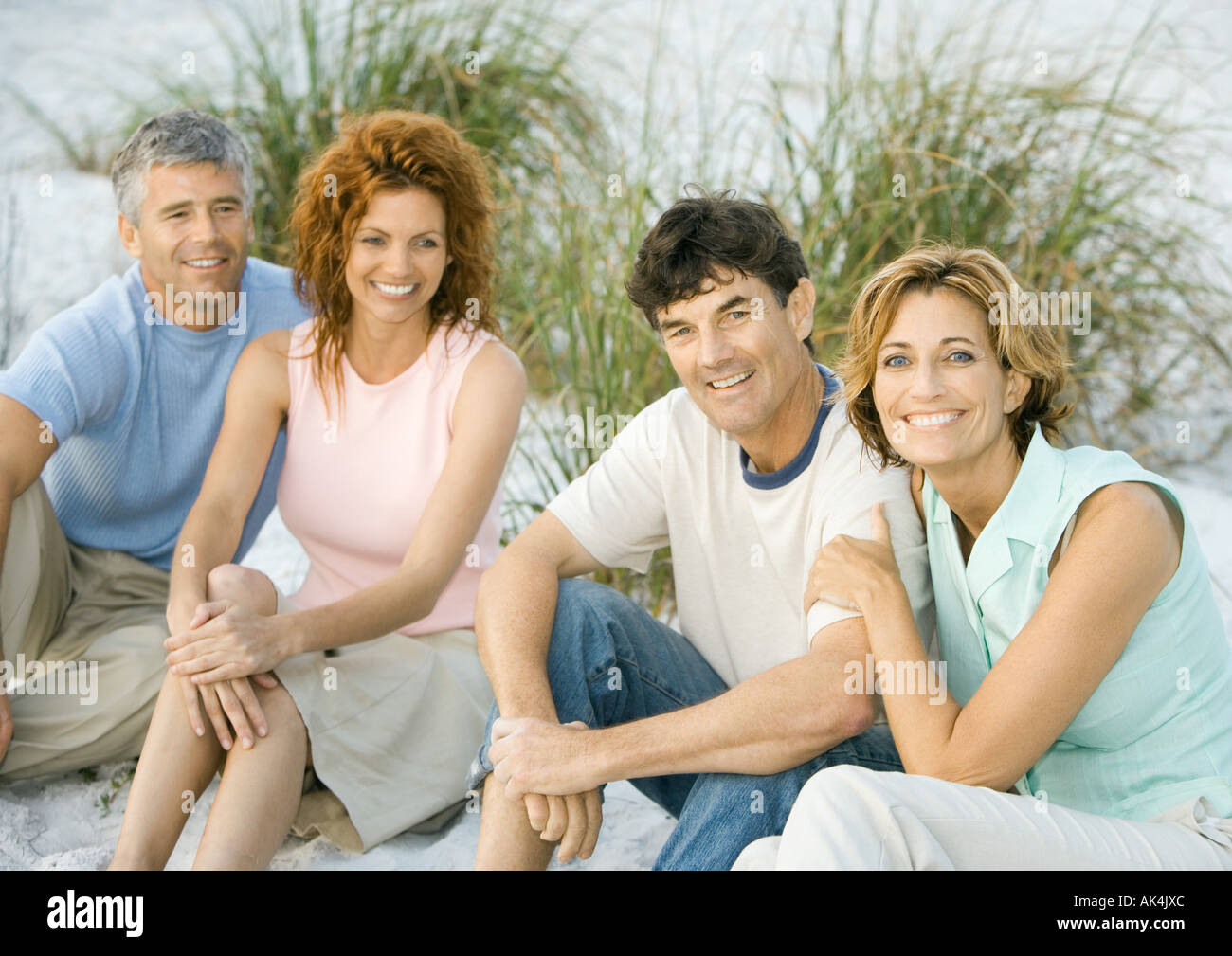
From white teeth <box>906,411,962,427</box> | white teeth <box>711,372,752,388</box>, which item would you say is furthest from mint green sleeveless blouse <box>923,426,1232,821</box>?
A: white teeth <box>711,372,752,388</box>

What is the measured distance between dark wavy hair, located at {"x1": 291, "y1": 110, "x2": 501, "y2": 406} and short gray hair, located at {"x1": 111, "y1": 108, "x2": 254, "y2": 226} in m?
0.17

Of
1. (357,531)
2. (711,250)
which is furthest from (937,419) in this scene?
(357,531)

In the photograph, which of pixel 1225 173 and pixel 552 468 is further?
pixel 1225 173

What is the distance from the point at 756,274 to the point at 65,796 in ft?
5.29

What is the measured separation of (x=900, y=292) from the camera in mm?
1756

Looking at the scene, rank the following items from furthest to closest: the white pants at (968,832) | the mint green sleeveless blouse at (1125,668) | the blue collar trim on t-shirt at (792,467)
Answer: the blue collar trim on t-shirt at (792,467) → the mint green sleeveless blouse at (1125,668) → the white pants at (968,832)

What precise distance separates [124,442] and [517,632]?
1053 mm


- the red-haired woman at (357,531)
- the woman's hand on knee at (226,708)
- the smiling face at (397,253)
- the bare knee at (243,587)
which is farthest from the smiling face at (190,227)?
the woman's hand on knee at (226,708)

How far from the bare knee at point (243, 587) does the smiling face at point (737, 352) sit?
0.81 m

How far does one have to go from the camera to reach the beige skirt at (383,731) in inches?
83.7

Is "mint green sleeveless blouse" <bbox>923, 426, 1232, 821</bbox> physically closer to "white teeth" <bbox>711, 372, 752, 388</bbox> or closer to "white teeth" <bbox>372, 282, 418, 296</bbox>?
"white teeth" <bbox>711, 372, 752, 388</bbox>

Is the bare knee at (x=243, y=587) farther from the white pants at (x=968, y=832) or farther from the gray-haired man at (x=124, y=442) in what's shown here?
the white pants at (x=968, y=832)
